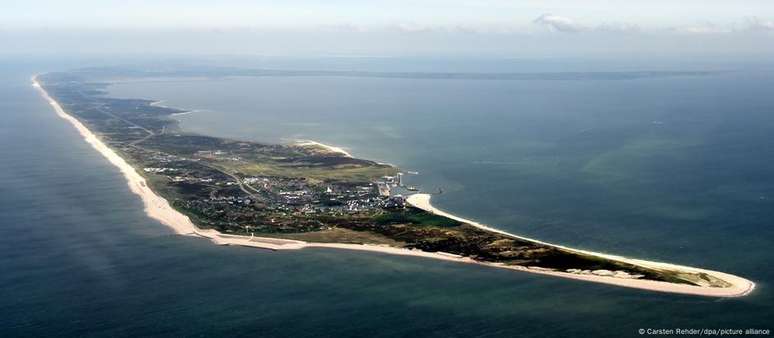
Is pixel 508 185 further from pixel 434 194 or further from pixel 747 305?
pixel 747 305

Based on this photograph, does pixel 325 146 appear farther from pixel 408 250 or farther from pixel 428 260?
pixel 428 260

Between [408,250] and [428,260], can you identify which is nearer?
[428,260]

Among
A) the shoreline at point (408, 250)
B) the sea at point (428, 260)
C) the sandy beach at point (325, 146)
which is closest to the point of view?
the sea at point (428, 260)

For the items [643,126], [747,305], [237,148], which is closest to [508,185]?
[747,305]

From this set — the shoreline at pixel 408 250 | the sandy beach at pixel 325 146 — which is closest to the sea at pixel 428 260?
the shoreline at pixel 408 250

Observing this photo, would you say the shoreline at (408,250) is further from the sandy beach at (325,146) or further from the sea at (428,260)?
the sandy beach at (325,146)

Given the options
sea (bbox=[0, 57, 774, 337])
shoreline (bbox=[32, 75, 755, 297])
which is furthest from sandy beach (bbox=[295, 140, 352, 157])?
shoreline (bbox=[32, 75, 755, 297])

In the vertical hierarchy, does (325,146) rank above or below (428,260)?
above

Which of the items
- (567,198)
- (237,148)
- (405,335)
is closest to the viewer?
(405,335)

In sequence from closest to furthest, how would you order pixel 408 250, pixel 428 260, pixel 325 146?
pixel 428 260 → pixel 408 250 → pixel 325 146

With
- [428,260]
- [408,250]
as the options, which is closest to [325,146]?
[408,250]

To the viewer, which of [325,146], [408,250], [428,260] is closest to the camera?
[428,260]
